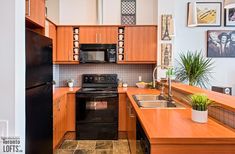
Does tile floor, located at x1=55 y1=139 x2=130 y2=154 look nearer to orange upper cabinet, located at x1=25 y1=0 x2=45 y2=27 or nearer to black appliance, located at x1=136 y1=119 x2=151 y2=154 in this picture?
black appliance, located at x1=136 y1=119 x2=151 y2=154

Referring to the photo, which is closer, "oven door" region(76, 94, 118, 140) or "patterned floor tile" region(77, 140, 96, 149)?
"patterned floor tile" region(77, 140, 96, 149)

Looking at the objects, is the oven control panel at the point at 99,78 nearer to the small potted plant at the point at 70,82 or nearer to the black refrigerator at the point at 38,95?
the small potted plant at the point at 70,82

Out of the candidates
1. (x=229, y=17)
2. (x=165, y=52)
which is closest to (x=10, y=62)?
(x=165, y=52)

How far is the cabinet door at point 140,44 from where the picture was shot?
4352 millimetres

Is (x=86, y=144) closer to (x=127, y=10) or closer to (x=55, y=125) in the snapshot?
(x=55, y=125)

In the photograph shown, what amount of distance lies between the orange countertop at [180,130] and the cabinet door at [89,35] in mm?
2692

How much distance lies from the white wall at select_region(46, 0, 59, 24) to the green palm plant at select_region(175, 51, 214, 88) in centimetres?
285

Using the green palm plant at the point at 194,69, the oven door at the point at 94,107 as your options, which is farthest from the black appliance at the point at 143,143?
the green palm plant at the point at 194,69

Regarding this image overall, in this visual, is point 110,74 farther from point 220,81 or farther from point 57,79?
point 220,81


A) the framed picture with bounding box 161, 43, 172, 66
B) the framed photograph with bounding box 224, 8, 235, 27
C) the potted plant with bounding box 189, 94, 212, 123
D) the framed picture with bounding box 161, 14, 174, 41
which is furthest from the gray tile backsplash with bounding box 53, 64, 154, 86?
the potted plant with bounding box 189, 94, 212, 123

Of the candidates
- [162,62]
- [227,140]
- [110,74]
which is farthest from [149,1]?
[227,140]

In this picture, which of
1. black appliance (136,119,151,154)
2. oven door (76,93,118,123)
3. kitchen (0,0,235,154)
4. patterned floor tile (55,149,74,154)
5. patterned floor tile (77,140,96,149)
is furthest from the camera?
oven door (76,93,118,123)

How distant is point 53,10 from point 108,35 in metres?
1.35

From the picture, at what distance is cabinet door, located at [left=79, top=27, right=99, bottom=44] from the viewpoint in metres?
4.37
